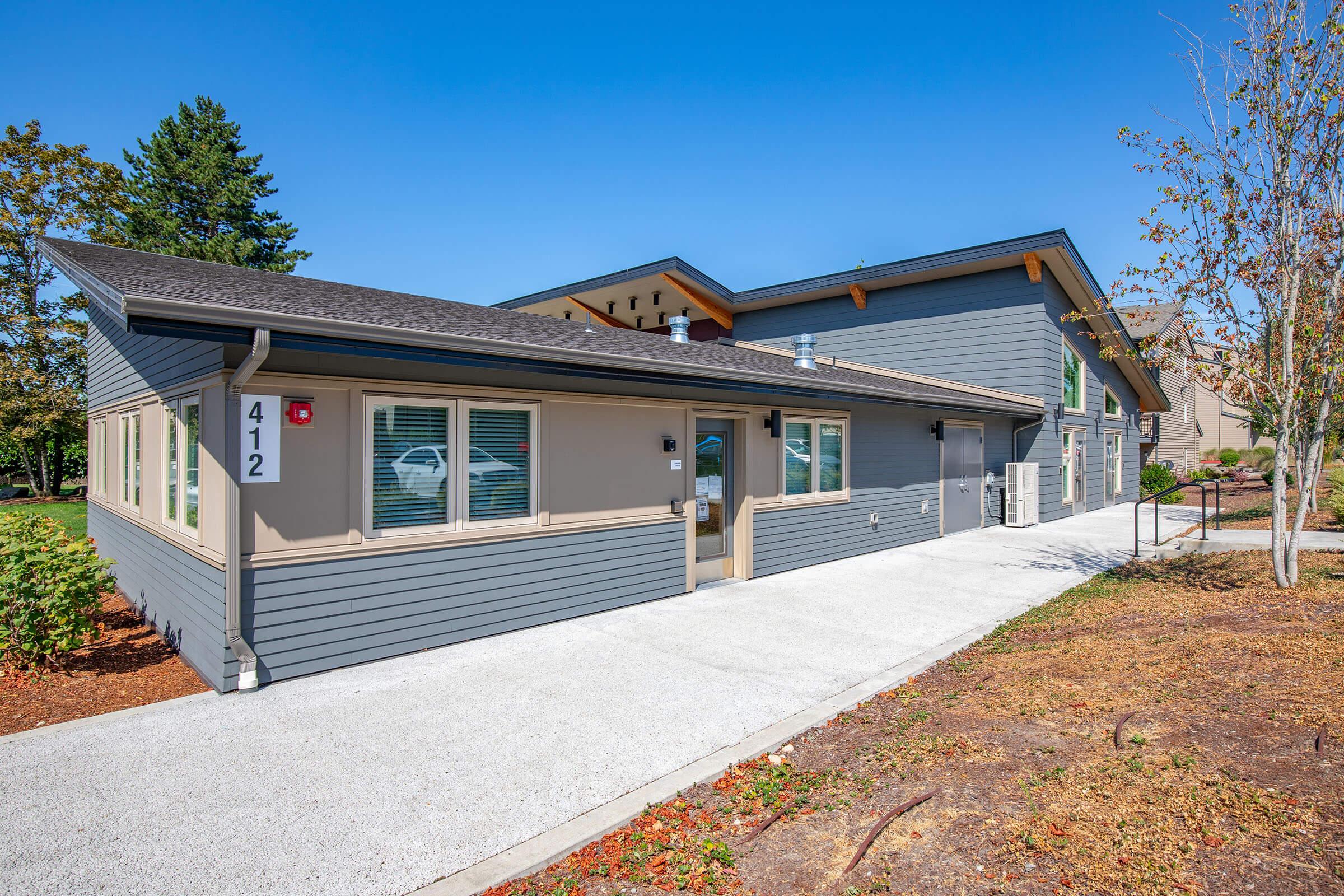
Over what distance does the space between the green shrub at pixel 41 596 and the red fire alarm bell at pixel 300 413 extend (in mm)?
2294

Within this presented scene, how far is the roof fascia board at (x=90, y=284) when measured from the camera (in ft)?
12.6

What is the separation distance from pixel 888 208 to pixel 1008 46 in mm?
13286

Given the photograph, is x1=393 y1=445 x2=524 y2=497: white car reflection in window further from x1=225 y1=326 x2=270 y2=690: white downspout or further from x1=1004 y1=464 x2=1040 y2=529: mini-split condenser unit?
x1=1004 y1=464 x2=1040 y2=529: mini-split condenser unit

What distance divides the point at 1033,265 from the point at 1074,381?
12.8 feet

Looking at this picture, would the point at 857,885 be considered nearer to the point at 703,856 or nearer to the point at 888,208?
the point at 703,856

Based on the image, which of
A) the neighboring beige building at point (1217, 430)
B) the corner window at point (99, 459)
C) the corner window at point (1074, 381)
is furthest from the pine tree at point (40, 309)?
the neighboring beige building at point (1217, 430)

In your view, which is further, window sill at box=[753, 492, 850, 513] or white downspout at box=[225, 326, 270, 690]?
window sill at box=[753, 492, 850, 513]

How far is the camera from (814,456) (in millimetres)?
9609

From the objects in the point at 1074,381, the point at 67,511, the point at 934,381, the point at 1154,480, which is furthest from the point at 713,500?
the point at 1154,480

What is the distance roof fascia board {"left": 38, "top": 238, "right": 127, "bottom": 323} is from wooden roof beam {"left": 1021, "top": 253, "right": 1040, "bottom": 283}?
14118 mm

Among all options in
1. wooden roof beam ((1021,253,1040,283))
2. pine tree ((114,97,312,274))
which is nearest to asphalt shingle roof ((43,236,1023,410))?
wooden roof beam ((1021,253,1040,283))

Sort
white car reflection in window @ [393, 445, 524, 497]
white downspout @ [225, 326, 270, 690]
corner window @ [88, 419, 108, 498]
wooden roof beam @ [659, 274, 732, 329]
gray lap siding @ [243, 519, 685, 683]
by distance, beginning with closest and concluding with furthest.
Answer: white downspout @ [225, 326, 270, 690] → gray lap siding @ [243, 519, 685, 683] → white car reflection in window @ [393, 445, 524, 497] → corner window @ [88, 419, 108, 498] → wooden roof beam @ [659, 274, 732, 329]

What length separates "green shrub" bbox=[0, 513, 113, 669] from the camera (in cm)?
520

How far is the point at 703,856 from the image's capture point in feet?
9.32
